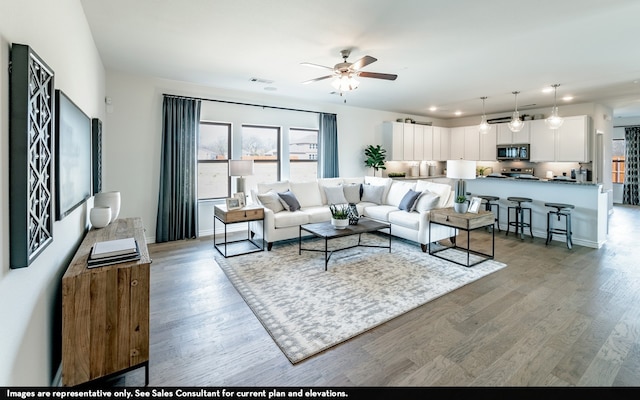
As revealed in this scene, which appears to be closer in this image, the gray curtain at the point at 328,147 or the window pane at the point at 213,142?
the window pane at the point at 213,142

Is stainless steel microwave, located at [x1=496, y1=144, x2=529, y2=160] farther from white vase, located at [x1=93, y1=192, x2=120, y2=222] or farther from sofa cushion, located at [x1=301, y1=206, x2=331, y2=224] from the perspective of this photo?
white vase, located at [x1=93, y1=192, x2=120, y2=222]

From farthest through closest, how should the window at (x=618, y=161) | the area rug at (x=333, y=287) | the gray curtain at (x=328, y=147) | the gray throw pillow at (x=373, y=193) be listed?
the window at (x=618, y=161)
the gray curtain at (x=328, y=147)
the gray throw pillow at (x=373, y=193)
the area rug at (x=333, y=287)

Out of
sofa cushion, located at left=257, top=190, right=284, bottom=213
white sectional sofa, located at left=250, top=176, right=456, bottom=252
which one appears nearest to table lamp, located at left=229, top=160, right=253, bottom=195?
A: white sectional sofa, located at left=250, top=176, right=456, bottom=252

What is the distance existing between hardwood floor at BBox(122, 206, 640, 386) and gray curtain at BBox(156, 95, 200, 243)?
155 cm

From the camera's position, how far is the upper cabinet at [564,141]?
6562 millimetres

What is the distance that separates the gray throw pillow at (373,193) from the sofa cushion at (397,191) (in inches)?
6.7

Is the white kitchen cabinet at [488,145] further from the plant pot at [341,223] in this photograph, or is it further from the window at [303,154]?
the plant pot at [341,223]

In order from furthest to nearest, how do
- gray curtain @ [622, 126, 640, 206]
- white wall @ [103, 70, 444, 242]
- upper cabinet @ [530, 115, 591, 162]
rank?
1. gray curtain @ [622, 126, 640, 206]
2. upper cabinet @ [530, 115, 591, 162]
3. white wall @ [103, 70, 444, 242]

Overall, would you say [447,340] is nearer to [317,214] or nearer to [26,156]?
[26,156]

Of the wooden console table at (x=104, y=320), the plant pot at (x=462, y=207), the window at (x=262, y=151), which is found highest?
the window at (x=262, y=151)

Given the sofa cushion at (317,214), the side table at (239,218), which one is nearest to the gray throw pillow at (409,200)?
the sofa cushion at (317,214)

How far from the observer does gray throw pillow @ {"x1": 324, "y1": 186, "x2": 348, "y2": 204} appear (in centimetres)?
585

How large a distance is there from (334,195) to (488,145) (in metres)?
5.12

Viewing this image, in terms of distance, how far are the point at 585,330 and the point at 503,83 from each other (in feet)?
13.9
